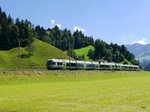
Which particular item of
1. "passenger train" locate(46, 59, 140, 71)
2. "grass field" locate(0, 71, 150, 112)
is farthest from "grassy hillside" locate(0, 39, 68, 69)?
"grass field" locate(0, 71, 150, 112)

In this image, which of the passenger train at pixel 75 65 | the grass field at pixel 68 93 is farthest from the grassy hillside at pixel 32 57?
the grass field at pixel 68 93

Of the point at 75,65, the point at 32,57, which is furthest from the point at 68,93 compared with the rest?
the point at 32,57

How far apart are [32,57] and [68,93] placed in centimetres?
10507

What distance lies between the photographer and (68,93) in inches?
955

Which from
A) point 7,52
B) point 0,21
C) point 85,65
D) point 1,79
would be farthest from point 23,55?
point 1,79

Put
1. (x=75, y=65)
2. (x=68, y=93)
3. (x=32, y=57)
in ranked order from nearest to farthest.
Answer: (x=68, y=93) < (x=75, y=65) < (x=32, y=57)

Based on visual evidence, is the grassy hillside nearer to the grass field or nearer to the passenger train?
the passenger train

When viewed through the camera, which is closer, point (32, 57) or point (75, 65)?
point (75, 65)

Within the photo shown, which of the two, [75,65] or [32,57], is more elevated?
[32,57]

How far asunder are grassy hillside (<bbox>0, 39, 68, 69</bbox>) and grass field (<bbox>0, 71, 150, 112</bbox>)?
162 ft

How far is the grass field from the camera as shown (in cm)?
1504

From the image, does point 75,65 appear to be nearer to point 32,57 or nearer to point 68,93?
point 32,57

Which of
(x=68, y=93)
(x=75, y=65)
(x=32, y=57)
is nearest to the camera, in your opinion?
(x=68, y=93)

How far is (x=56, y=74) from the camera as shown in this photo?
59344 mm
